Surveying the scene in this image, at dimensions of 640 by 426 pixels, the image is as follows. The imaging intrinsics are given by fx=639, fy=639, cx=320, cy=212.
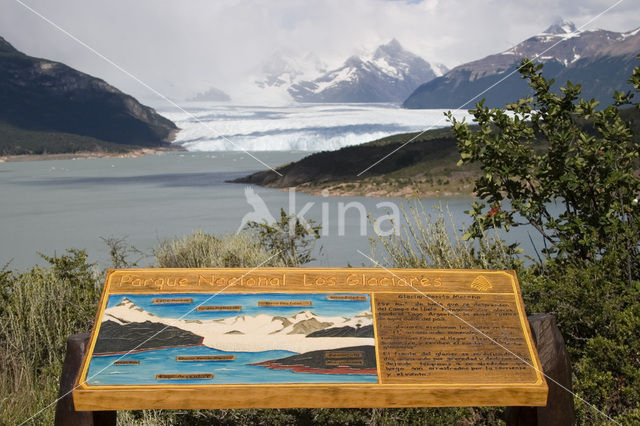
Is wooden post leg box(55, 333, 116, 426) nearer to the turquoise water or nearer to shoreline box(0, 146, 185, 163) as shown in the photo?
the turquoise water

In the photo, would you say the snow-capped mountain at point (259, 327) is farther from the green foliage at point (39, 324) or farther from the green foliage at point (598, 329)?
the green foliage at point (598, 329)

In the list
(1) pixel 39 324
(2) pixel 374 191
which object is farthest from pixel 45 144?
(1) pixel 39 324


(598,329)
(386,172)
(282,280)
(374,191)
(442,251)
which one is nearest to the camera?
(282,280)

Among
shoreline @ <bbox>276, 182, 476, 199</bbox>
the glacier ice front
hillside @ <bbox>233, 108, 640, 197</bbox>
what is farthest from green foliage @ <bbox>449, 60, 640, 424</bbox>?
shoreline @ <bbox>276, 182, 476, 199</bbox>

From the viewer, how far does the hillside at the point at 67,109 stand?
115625 millimetres

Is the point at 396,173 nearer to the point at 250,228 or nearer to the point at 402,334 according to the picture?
the point at 250,228

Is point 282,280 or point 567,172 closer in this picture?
point 282,280

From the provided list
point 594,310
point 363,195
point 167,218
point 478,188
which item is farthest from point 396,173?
point 594,310

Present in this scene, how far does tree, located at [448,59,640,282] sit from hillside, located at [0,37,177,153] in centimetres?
9299

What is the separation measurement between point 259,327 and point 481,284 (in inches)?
68.3

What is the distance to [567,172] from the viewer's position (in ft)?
25.2

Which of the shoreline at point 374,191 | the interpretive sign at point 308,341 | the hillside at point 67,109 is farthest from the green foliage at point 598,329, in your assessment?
the hillside at point 67,109

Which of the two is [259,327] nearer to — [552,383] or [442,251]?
[552,383]

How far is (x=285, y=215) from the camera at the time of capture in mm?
10719
